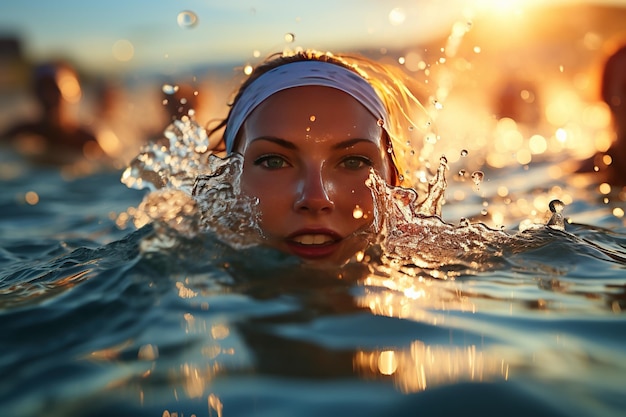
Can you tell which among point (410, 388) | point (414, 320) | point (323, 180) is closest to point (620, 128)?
point (323, 180)

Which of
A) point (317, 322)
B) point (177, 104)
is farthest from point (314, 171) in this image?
point (177, 104)

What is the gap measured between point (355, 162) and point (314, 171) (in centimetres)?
25

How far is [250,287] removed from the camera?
2766mm

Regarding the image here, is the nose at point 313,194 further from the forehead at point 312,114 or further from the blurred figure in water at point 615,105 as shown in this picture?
the blurred figure in water at point 615,105

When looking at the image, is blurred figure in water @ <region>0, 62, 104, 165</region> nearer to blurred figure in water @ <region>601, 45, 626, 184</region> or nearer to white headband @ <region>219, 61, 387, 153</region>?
blurred figure in water @ <region>601, 45, 626, 184</region>

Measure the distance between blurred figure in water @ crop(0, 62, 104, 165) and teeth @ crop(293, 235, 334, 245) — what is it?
9.23 metres

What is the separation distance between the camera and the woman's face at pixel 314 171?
306 centimetres

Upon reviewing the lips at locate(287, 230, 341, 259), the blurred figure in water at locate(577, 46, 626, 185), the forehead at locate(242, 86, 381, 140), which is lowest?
the lips at locate(287, 230, 341, 259)

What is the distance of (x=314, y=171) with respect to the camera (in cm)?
315

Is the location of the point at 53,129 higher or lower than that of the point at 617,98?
higher

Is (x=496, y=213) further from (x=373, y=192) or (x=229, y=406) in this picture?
(x=229, y=406)

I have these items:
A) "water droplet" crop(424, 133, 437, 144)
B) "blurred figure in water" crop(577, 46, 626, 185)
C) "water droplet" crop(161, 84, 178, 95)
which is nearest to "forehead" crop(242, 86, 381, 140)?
"water droplet" crop(161, 84, 178, 95)

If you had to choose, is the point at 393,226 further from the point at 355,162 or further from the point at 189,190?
the point at 189,190

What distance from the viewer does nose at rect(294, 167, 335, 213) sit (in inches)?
118
